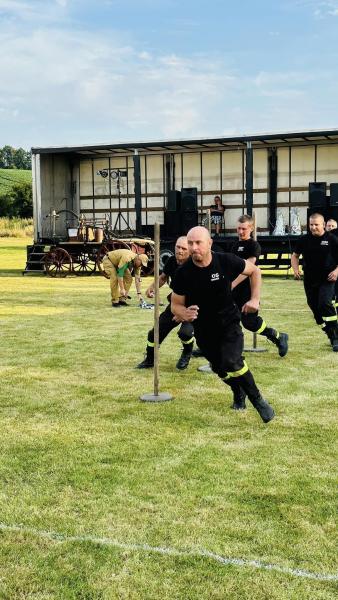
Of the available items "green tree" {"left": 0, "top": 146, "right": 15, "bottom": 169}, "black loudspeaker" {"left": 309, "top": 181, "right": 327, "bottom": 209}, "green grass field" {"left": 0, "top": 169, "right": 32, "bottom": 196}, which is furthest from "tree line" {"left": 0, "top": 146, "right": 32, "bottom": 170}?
"black loudspeaker" {"left": 309, "top": 181, "right": 327, "bottom": 209}

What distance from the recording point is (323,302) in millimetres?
9070

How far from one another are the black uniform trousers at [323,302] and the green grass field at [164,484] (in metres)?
0.72

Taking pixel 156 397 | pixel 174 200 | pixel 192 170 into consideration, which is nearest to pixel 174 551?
pixel 156 397

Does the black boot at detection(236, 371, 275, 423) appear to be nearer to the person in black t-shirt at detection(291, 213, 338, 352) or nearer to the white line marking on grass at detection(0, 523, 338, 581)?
the white line marking on grass at detection(0, 523, 338, 581)

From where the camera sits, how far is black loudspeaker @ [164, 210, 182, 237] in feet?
74.7

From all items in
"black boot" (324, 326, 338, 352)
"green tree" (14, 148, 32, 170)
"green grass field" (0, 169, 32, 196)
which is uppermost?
"green tree" (14, 148, 32, 170)

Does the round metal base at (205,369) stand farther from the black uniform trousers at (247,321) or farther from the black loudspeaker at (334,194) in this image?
the black loudspeaker at (334,194)

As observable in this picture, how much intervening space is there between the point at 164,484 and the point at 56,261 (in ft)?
62.1

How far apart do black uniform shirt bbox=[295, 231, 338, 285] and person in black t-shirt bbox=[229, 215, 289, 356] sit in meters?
0.85

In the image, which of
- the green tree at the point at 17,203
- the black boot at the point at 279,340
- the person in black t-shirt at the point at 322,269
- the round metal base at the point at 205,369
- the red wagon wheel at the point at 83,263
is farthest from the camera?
the green tree at the point at 17,203

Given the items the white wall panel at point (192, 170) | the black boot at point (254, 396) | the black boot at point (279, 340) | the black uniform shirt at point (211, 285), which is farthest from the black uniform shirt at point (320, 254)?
the white wall panel at point (192, 170)

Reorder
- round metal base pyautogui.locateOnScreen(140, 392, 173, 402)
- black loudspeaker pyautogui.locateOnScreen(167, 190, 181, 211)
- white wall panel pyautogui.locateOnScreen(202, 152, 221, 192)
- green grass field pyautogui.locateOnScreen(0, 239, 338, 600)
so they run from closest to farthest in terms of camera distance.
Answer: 1. green grass field pyautogui.locateOnScreen(0, 239, 338, 600)
2. round metal base pyautogui.locateOnScreen(140, 392, 173, 402)
3. black loudspeaker pyautogui.locateOnScreen(167, 190, 181, 211)
4. white wall panel pyautogui.locateOnScreen(202, 152, 221, 192)

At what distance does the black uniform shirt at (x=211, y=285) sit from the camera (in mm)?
5641

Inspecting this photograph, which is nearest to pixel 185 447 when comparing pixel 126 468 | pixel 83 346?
pixel 126 468
